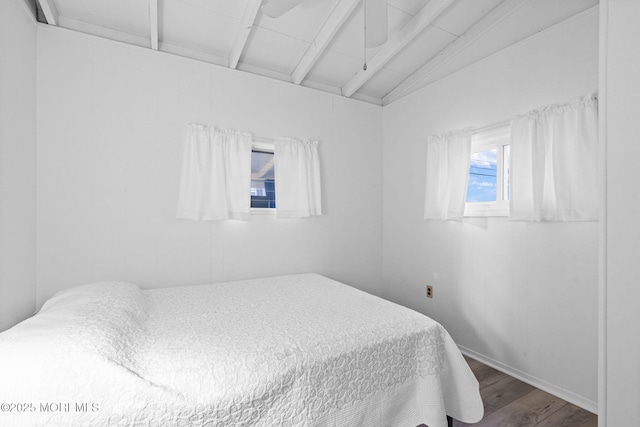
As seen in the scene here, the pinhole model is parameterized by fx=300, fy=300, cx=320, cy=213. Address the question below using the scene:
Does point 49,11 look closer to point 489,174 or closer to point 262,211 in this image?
point 262,211

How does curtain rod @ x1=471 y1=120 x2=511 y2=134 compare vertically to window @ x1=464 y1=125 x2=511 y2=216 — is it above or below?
above

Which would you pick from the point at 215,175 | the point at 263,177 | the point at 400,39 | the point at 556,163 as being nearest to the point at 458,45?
the point at 400,39

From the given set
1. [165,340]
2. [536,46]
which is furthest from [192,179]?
[536,46]

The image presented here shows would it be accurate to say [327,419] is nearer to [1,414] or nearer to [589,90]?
[1,414]

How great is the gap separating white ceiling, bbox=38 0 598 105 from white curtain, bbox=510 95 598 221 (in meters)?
0.66

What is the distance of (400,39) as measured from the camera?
2.45 meters

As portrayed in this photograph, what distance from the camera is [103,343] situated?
3.52 feet

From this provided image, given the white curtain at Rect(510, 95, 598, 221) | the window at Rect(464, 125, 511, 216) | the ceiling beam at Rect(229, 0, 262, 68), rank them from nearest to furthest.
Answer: the white curtain at Rect(510, 95, 598, 221), the ceiling beam at Rect(229, 0, 262, 68), the window at Rect(464, 125, 511, 216)

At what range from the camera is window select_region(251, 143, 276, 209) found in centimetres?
280

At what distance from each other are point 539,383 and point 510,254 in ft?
2.91

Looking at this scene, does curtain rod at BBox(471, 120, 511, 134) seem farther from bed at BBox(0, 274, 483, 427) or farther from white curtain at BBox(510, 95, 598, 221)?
bed at BBox(0, 274, 483, 427)

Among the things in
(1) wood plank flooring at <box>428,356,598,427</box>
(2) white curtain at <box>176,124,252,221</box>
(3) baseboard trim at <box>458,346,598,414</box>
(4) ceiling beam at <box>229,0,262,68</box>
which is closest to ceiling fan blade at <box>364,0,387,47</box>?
(4) ceiling beam at <box>229,0,262,68</box>

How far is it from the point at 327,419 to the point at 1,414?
1037 millimetres

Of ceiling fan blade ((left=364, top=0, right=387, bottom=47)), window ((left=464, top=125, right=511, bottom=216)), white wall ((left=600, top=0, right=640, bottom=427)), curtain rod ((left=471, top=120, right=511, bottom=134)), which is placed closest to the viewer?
white wall ((left=600, top=0, right=640, bottom=427))
